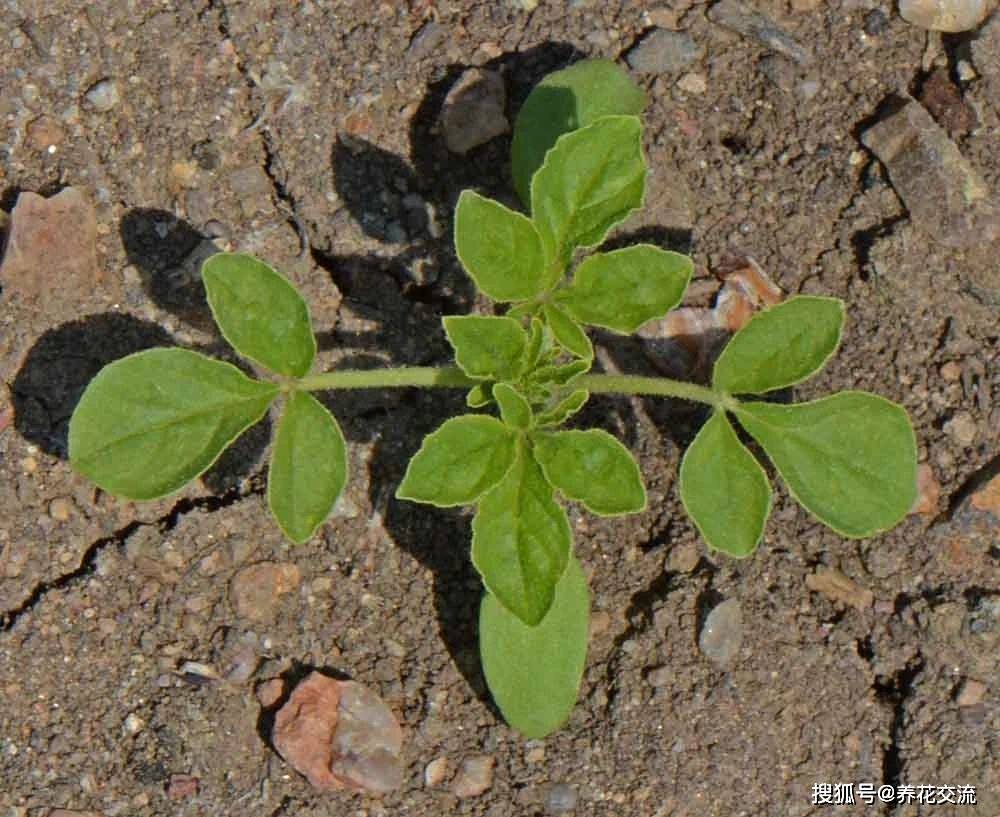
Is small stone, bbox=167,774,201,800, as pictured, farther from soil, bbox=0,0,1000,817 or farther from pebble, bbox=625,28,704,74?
pebble, bbox=625,28,704,74

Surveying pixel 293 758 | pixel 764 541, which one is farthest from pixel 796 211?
pixel 293 758

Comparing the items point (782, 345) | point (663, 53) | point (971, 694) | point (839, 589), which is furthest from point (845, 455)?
point (663, 53)

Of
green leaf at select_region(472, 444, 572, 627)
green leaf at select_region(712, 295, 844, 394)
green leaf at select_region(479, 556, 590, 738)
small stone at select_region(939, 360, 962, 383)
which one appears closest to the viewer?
green leaf at select_region(472, 444, 572, 627)

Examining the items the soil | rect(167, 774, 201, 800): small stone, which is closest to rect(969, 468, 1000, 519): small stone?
the soil

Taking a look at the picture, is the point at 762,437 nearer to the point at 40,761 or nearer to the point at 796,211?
the point at 796,211

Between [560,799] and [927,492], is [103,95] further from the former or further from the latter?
[927,492]

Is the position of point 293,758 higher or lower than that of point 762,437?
lower

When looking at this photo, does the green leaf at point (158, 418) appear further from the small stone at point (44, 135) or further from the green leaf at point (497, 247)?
the small stone at point (44, 135)
